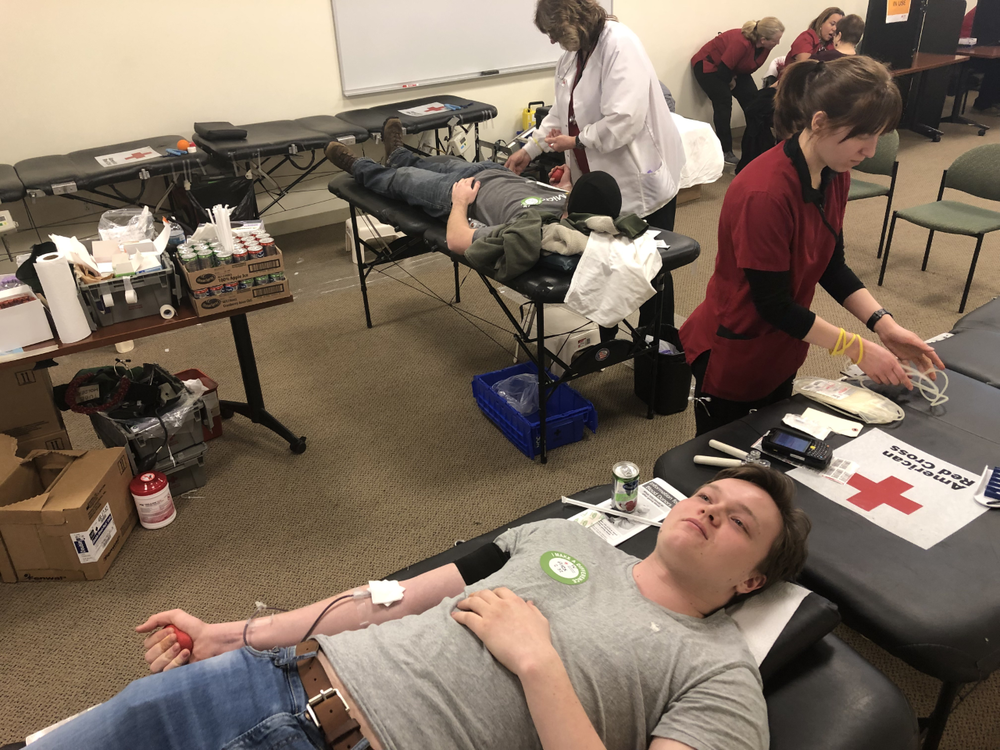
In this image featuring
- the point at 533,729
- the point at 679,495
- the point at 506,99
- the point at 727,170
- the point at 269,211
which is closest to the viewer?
the point at 533,729

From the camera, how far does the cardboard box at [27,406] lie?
217 cm

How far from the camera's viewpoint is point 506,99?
5.20 meters

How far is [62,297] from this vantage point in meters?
1.96

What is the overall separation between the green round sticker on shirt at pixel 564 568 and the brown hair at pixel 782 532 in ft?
0.98

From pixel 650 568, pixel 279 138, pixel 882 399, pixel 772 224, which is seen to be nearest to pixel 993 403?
pixel 882 399

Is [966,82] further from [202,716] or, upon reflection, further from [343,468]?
[202,716]

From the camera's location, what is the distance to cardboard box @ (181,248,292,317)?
7.05 feet

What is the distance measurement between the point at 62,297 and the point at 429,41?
11.3ft

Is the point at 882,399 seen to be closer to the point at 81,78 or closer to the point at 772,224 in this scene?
the point at 772,224

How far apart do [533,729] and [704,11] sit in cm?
611

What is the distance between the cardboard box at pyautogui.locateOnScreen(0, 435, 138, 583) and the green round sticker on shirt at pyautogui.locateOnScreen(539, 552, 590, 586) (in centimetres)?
141

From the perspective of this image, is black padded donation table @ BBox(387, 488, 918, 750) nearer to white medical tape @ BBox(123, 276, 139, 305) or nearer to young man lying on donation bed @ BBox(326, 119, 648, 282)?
young man lying on donation bed @ BBox(326, 119, 648, 282)

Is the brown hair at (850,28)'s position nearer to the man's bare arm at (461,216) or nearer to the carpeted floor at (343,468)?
the carpeted floor at (343,468)

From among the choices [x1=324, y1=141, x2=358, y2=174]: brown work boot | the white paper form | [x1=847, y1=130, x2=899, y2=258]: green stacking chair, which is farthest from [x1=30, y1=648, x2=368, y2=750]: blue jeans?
[x1=847, y1=130, x2=899, y2=258]: green stacking chair
